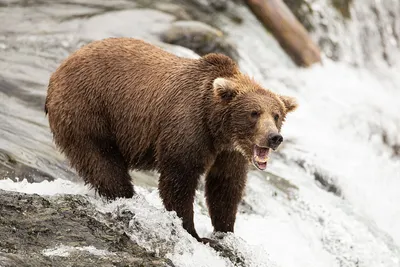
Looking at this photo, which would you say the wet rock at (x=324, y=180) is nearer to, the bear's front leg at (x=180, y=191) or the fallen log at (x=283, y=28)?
the bear's front leg at (x=180, y=191)

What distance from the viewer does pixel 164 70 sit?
22.0 feet

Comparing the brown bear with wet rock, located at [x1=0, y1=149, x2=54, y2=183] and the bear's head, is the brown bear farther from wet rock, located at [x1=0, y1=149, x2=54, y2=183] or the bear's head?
wet rock, located at [x1=0, y1=149, x2=54, y2=183]

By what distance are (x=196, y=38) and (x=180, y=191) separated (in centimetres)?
584

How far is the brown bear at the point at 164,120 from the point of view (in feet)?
20.6

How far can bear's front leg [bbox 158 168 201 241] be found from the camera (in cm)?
629

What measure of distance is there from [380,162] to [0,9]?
19.1 feet

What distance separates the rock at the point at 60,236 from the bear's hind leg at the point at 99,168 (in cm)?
44

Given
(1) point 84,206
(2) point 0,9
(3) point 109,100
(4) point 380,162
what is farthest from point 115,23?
(1) point 84,206

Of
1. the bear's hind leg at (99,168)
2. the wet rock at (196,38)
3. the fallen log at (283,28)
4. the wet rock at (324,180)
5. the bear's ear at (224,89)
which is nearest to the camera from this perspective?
the bear's ear at (224,89)

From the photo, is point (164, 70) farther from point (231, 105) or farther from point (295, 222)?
point (295, 222)

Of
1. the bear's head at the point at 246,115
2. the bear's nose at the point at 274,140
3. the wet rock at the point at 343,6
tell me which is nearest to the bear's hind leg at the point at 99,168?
the bear's head at the point at 246,115

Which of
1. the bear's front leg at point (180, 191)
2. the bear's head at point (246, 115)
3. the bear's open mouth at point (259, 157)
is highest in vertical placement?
the bear's head at point (246, 115)

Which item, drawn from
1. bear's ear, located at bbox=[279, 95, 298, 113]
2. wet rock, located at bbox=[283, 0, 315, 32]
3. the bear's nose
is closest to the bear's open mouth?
the bear's nose

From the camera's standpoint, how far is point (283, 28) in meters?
14.2
